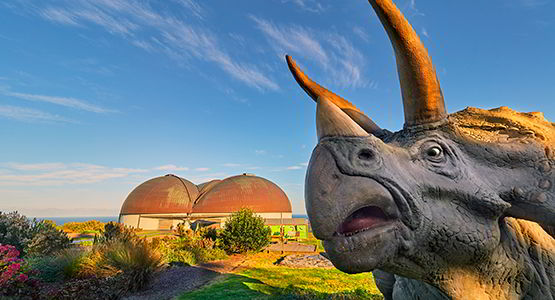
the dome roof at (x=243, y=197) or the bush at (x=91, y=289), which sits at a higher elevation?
the dome roof at (x=243, y=197)

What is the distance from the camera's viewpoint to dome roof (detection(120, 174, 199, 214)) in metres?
36.2

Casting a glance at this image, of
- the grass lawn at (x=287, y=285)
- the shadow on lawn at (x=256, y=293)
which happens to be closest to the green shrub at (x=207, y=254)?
the grass lawn at (x=287, y=285)

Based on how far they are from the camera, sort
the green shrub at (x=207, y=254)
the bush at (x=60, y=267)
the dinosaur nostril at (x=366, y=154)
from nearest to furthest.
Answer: the dinosaur nostril at (x=366, y=154), the bush at (x=60, y=267), the green shrub at (x=207, y=254)

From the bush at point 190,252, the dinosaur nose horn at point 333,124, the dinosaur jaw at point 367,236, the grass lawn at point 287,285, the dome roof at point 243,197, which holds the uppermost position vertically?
the dome roof at point 243,197

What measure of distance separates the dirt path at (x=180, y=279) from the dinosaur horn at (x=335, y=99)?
7.98 metres

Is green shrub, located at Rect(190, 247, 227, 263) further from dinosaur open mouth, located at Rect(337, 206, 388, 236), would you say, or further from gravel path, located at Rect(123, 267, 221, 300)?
dinosaur open mouth, located at Rect(337, 206, 388, 236)

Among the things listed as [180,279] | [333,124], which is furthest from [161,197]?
[333,124]

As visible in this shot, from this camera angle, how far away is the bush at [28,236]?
11.4 meters

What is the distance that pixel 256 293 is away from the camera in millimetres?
7988

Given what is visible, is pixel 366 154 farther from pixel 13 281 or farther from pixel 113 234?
pixel 113 234

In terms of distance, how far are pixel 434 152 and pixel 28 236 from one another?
15714mm

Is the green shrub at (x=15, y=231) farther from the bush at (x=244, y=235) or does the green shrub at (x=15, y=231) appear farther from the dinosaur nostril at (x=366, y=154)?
the dinosaur nostril at (x=366, y=154)

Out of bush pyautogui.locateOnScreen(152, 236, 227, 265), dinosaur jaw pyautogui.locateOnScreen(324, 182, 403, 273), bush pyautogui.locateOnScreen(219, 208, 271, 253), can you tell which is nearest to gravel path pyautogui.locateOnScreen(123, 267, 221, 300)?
bush pyautogui.locateOnScreen(152, 236, 227, 265)

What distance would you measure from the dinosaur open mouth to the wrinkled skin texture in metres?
0.03
